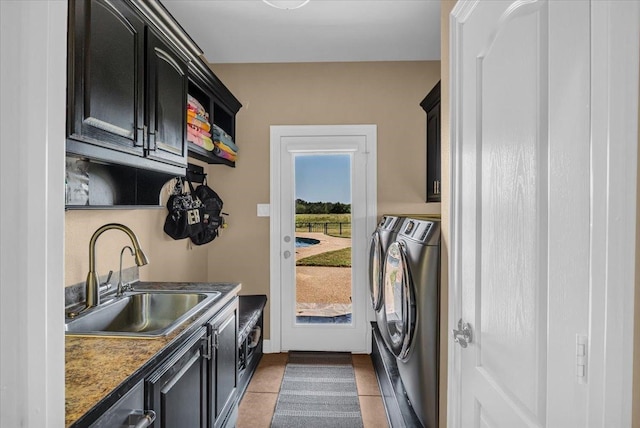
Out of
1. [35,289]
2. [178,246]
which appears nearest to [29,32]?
[35,289]

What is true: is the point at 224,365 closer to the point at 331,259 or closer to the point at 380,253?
the point at 380,253

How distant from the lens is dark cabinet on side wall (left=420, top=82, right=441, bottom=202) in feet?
9.34

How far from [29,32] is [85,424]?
0.82 m

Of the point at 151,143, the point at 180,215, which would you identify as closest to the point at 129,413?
the point at 151,143

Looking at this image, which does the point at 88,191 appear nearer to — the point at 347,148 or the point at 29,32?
the point at 29,32

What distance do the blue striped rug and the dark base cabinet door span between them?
0.86m

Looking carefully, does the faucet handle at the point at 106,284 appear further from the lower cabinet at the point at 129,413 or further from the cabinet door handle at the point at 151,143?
the lower cabinet at the point at 129,413

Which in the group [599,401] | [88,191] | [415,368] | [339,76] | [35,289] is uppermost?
[339,76]

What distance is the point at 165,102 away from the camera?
1.79 metres

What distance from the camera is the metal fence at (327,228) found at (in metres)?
3.38

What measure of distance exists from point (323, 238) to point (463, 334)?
214cm

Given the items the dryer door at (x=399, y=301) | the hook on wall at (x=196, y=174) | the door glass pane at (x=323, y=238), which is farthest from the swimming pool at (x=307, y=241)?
the dryer door at (x=399, y=301)

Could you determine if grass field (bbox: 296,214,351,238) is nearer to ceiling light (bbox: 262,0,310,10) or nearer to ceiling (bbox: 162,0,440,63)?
ceiling (bbox: 162,0,440,63)

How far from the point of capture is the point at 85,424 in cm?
88
